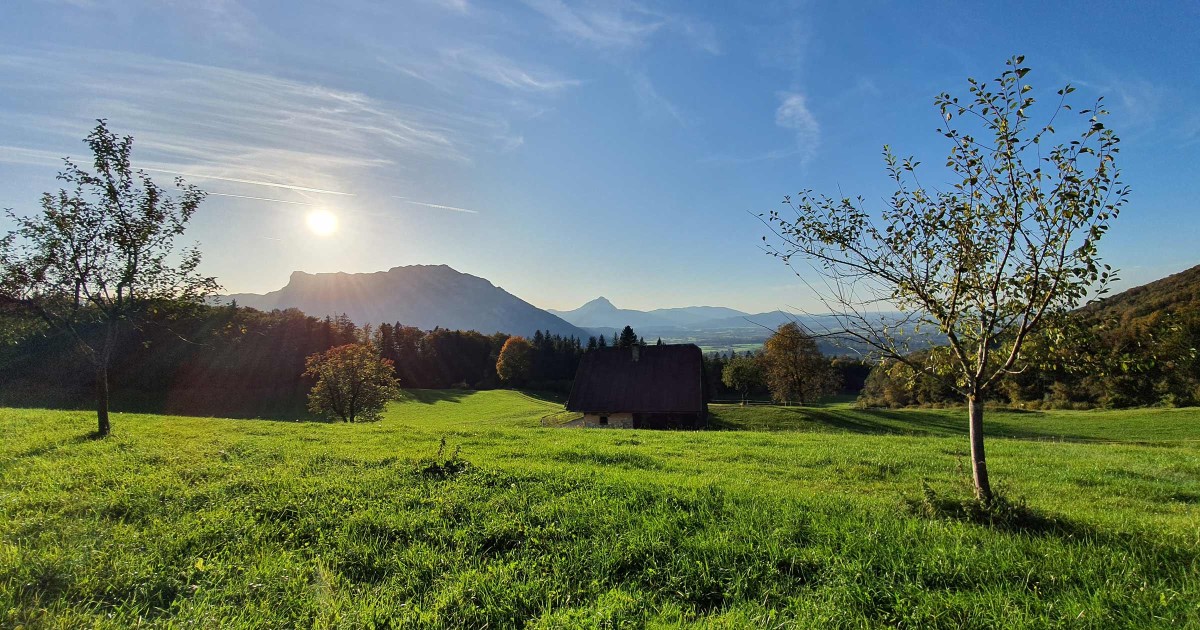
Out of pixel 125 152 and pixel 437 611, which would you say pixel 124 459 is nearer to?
pixel 125 152

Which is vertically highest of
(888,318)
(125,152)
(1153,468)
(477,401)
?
(125,152)

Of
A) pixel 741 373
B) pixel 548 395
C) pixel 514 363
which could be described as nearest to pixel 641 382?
pixel 741 373

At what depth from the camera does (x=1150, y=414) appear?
33.0m

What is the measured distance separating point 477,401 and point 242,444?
190 ft

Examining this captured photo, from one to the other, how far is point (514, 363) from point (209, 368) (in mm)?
43528

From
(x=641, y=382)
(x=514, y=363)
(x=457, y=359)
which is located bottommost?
(x=641, y=382)

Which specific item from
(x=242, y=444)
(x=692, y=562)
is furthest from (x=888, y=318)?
(x=242, y=444)

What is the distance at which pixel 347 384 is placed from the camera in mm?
36562

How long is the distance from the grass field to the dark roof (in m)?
24.4

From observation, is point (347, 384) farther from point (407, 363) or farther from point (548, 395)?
point (407, 363)

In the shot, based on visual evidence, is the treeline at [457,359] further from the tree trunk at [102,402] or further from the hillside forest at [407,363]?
the tree trunk at [102,402]

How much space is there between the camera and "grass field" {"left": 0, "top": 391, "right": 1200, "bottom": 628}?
4094 mm

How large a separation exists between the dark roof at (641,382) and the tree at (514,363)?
54.0m

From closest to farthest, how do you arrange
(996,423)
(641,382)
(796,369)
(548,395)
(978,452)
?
(978,452)
(996,423)
(641,382)
(796,369)
(548,395)
